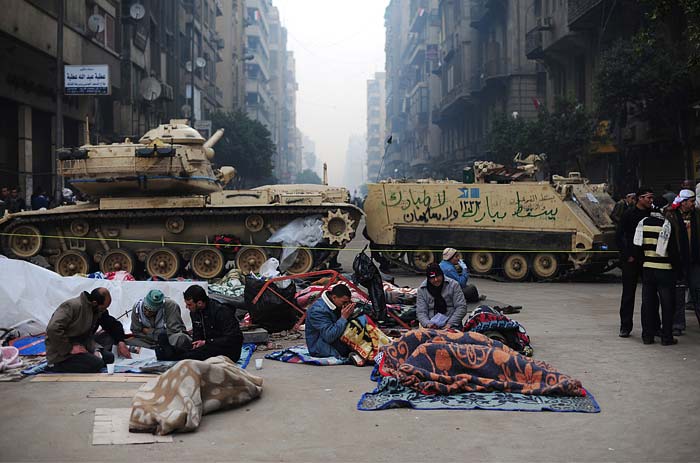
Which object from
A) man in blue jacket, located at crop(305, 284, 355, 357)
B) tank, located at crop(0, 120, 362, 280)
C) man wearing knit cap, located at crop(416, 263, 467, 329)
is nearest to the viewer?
man in blue jacket, located at crop(305, 284, 355, 357)

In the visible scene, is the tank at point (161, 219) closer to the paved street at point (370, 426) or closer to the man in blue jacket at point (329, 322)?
the man in blue jacket at point (329, 322)

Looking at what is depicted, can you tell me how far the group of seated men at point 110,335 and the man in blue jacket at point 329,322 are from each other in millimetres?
858

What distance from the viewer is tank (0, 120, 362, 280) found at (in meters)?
17.5

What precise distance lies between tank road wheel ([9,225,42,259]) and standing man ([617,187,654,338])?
1247cm

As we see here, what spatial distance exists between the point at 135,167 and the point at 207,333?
9.64m

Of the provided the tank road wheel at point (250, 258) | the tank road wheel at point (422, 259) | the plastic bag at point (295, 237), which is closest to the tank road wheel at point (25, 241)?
the tank road wheel at point (250, 258)

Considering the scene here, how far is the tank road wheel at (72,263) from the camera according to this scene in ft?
59.1

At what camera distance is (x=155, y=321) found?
9312 mm

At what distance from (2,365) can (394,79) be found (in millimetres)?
133775

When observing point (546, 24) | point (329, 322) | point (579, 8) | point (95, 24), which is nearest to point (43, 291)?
point (329, 322)

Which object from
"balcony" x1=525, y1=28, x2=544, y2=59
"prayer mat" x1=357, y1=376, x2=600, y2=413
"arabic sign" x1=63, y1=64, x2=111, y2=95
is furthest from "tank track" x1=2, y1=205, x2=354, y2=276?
"balcony" x1=525, y1=28, x2=544, y2=59

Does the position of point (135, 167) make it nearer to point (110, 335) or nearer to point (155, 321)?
point (155, 321)

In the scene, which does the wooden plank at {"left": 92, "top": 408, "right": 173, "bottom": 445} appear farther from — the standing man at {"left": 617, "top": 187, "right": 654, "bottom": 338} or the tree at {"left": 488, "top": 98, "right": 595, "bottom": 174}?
the tree at {"left": 488, "top": 98, "right": 595, "bottom": 174}

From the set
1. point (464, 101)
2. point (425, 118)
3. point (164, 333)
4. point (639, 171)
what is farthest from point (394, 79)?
point (164, 333)
